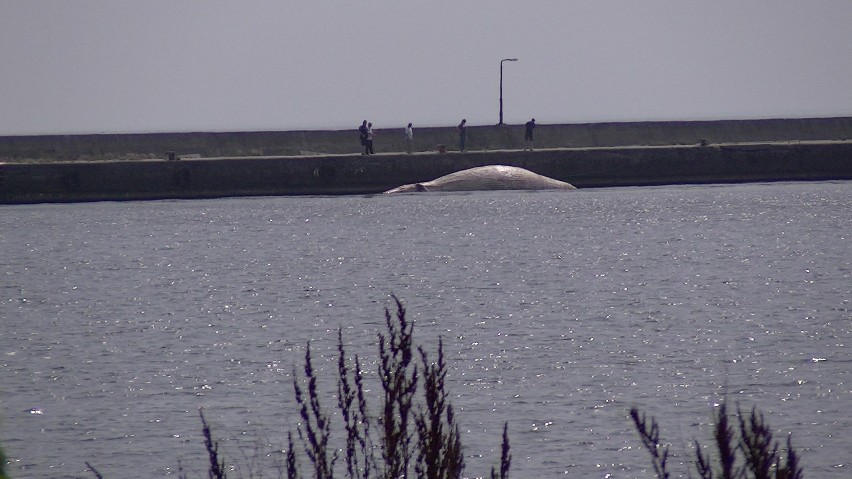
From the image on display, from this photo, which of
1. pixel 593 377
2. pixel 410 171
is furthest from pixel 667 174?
pixel 593 377

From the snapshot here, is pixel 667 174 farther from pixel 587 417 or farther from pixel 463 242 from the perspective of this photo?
pixel 587 417

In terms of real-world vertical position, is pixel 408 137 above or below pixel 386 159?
above

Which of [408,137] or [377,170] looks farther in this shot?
[408,137]

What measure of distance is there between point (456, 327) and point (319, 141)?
37.7 meters

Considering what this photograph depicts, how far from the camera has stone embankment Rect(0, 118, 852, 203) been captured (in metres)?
48.0

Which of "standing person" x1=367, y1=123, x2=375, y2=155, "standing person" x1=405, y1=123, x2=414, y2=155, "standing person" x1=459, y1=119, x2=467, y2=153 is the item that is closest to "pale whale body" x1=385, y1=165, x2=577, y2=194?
"standing person" x1=459, y1=119, x2=467, y2=153

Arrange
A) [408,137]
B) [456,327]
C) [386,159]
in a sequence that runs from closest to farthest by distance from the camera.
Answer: [456,327] → [386,159] → [408,137]

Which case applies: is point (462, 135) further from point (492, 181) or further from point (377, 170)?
point (377, 170)

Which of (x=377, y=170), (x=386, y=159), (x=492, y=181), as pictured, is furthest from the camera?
(x=492, y=181)

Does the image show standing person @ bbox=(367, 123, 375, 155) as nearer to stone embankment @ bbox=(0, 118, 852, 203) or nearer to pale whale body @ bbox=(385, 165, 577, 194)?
stone embankment @ bbox=(0, 118, 852, 203)

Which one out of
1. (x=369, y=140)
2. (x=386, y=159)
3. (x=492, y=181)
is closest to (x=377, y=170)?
(x=386, y=159)

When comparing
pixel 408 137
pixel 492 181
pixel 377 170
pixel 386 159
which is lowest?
pixel 492 181

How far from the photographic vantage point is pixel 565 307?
77.4 ft

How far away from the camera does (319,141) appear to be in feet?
190
